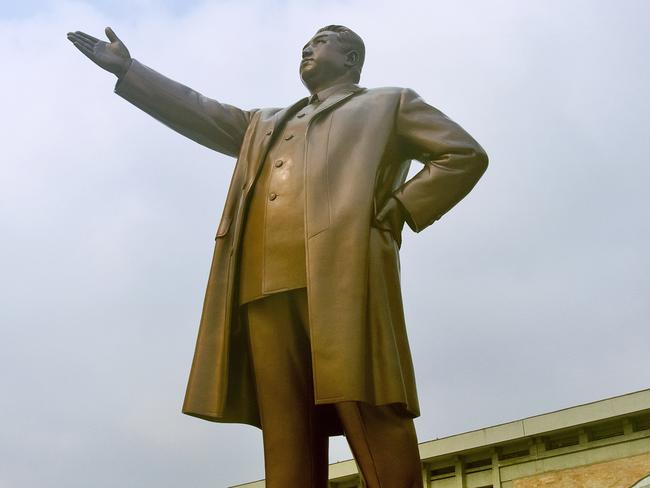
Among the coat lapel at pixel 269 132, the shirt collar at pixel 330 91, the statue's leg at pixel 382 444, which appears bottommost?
the statue's leg at pixel 382 444

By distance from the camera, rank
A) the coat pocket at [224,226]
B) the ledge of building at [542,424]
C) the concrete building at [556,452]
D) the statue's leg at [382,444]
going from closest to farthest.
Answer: the statue's leg at [382,444] < the coat pocket at [224,226] < the ledge of building at [542,424] < the concrete building at [556,452]

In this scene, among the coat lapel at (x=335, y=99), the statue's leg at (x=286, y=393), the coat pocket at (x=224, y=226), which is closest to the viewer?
the statue's leg at (x=286, y=393)

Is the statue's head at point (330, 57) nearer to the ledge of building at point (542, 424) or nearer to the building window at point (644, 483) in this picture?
the ledge of building at point (542, 424)

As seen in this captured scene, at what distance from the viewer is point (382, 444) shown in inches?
153

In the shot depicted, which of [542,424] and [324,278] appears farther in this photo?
[542,424]

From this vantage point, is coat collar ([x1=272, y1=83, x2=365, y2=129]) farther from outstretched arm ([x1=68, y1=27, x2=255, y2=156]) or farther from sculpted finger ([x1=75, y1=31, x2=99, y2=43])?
sculpted finger ([x1=75, y1=31, x2=99, y2=43])

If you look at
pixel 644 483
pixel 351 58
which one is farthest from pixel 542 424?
pixel 351 58

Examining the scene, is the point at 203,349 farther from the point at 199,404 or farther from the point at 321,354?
the point at 321,354

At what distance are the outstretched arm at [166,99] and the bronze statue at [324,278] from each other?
29 millimetres

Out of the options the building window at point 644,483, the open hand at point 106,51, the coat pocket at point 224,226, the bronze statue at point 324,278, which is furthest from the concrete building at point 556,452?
the open hand at point 106,51

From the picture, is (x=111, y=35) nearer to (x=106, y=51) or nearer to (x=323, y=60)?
(x=106, y=51)

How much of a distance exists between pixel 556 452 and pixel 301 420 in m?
19.6

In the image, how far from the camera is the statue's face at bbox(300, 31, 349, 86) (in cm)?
496

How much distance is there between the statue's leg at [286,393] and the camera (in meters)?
4.09
